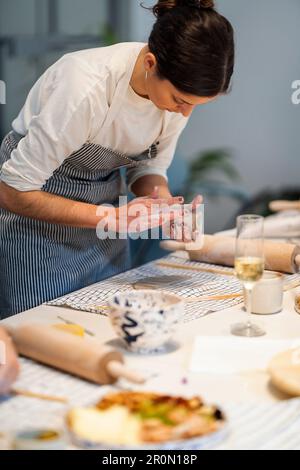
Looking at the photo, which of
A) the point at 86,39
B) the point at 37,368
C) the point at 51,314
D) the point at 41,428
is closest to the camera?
the point at 41,428

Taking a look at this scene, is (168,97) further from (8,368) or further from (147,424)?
(147,424)

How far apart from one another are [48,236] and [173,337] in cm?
69

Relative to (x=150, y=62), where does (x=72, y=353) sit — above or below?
below

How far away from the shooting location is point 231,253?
7.21 feet

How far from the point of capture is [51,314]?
1730 millimetres

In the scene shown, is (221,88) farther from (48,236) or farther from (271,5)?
(271,5)

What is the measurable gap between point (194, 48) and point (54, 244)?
0.74 meters

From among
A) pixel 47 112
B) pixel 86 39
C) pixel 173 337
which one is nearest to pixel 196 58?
pixel 47 112

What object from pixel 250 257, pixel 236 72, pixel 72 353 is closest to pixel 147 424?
pixel 72 353

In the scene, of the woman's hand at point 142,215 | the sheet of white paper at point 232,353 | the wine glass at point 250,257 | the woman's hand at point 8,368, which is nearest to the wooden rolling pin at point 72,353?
the woman's hand at point 8,368

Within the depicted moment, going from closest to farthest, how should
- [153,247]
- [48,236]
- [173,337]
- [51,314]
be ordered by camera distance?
[173,337]
[51,314]
[48,236]
[153,247]

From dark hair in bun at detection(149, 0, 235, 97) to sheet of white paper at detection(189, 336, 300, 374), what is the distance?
66 cm

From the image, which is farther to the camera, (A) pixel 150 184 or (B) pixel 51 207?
(A) pixel 150 184

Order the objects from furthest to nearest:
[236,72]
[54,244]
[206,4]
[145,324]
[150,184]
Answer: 1. [236,72]
2. [150,184]
3. [54,244]
4. [206,4]
5. [145,324]
